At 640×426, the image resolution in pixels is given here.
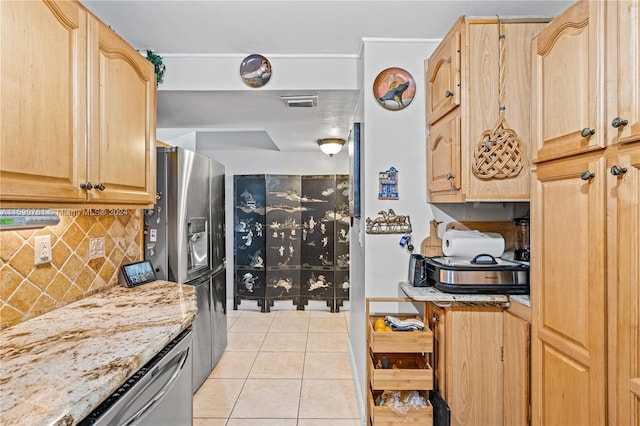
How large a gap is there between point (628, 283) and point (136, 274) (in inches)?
88.8

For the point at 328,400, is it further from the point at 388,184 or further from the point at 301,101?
the point at 301,101

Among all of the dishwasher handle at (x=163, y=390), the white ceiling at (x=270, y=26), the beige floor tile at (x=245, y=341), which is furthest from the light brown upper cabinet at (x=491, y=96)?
the beige floor tile at (x=245, y=341)

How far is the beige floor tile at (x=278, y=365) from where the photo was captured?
296 cm

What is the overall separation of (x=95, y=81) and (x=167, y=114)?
1.69m

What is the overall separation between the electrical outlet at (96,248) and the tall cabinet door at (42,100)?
0.60 meters

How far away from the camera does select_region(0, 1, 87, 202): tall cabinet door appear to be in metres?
1.07

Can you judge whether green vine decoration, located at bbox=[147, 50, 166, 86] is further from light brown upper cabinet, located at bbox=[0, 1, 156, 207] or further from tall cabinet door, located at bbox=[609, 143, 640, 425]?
tall cabinet door, located at bbox=[609, 143, 640, 425]

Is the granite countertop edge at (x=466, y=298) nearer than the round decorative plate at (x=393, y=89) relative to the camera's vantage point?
Yes

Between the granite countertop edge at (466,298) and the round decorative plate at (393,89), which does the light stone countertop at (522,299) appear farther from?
the round decorative plate at (393,89)

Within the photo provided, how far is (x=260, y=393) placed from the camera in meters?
2.68

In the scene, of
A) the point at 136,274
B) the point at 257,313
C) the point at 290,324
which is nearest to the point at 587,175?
the point at 136,274

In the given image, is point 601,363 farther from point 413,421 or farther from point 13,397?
point 13,397

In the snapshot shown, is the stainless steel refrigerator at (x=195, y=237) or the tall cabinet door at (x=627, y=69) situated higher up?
the tall cabinet door at (x=627, y=69)

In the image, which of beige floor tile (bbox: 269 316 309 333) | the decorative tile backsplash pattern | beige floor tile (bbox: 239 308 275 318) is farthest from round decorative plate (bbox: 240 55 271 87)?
beige floor tile (bbox: 239 308 275 318)
